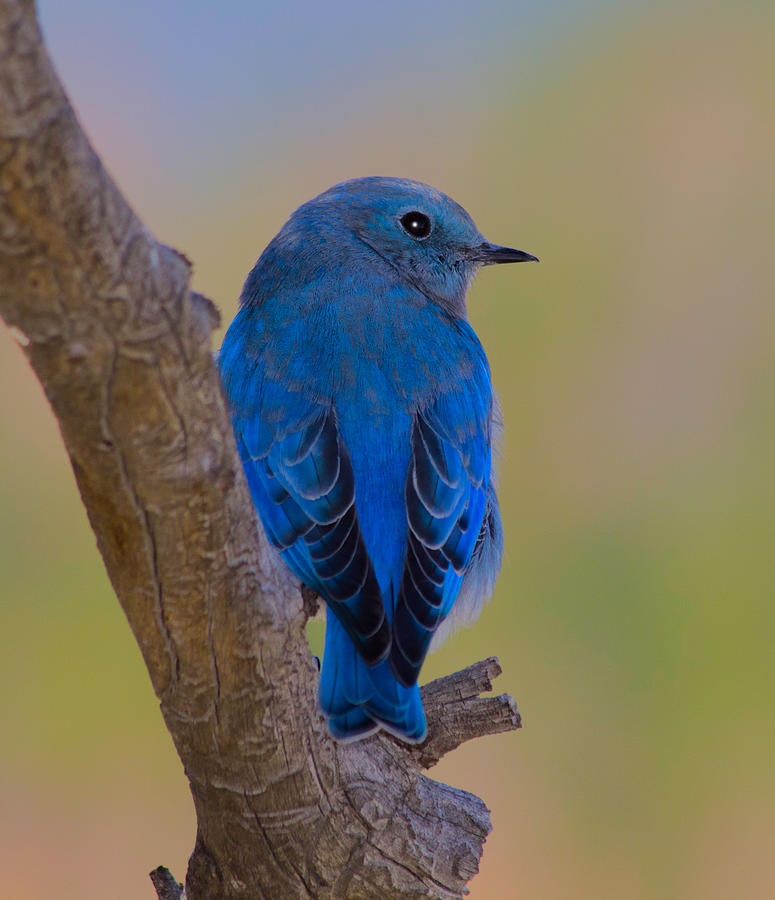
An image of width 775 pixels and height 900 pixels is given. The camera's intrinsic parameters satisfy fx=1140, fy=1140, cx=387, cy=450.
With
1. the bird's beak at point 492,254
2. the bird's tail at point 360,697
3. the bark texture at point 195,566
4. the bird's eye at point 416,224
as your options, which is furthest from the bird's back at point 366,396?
the bird's beak at point 492,254

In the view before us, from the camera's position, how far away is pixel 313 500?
10.1ft

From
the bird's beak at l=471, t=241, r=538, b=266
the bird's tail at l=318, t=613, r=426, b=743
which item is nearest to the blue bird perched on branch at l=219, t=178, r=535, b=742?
the bird's tail at l=318, t=613, r=426, b=743

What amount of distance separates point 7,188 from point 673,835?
14.1ft

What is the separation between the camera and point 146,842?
4906mm

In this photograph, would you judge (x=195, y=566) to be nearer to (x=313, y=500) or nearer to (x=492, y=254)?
(x=313, y=500)

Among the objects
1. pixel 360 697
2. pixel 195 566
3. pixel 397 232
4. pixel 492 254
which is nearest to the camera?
pixel 195 566

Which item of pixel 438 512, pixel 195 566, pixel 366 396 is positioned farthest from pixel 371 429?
pixel 195 566

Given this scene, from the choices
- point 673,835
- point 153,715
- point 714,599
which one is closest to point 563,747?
point 673,835

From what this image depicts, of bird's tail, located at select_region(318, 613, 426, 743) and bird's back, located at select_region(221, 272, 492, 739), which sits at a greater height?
bird's back, located at select_region(221, 272, 492, 739)

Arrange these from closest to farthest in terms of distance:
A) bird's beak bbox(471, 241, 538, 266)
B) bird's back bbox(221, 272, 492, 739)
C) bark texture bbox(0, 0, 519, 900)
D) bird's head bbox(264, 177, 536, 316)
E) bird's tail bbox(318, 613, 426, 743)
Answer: bark texture bbox(0, 0, 519, 900) < bird's tail bbox(318, 613, 426, 743) < bird's back bbox(221, 272, 492, 739) < bird's head bbox(264, 177, 536, 316) < bird's beak bbox(471, 241, 538, 266)

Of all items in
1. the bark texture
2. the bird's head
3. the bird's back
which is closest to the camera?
the bark texture

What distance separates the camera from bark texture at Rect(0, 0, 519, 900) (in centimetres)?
182

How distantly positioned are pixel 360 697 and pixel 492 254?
2.12 m

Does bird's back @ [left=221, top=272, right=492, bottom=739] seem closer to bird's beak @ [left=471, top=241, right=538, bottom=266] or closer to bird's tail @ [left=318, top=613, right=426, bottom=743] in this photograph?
bird's tail @ [left=318, top=613, right=426, bottom=743]
